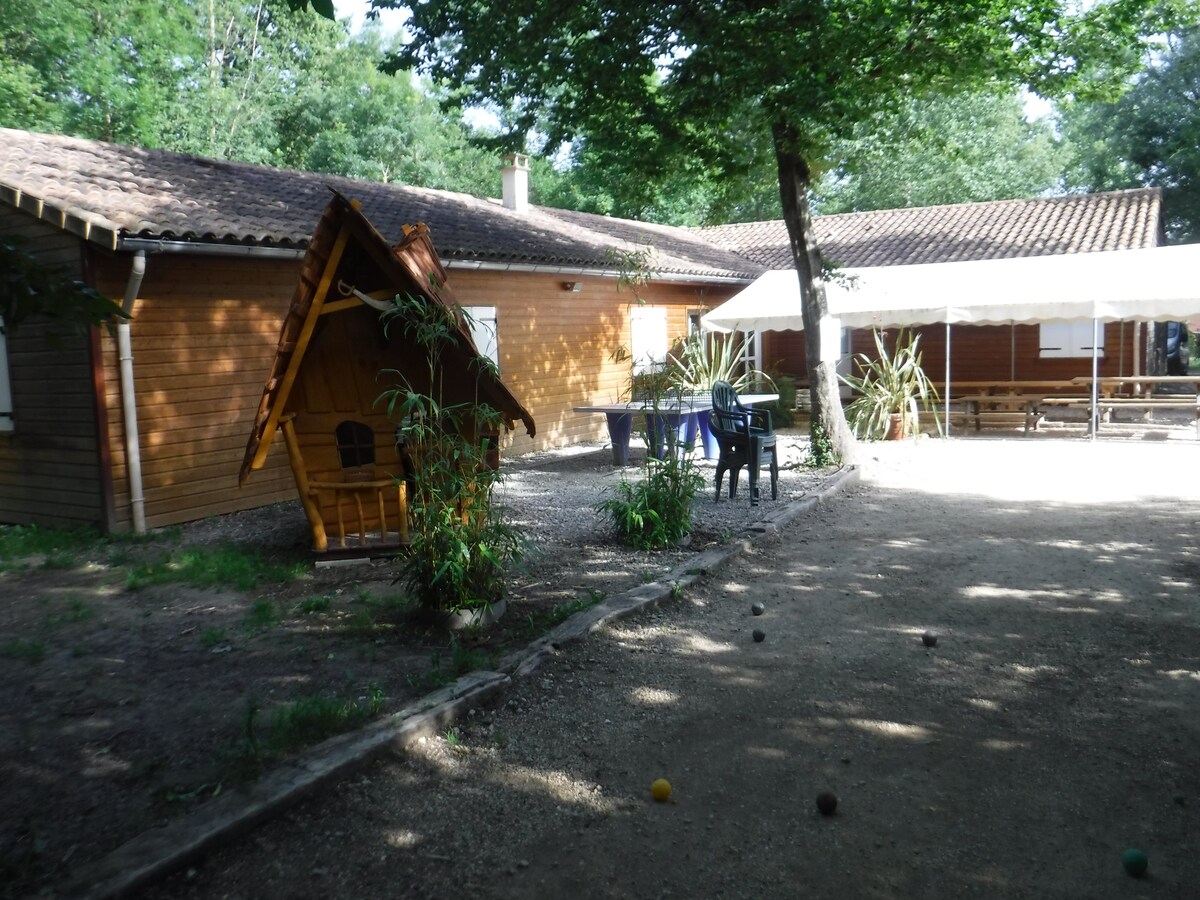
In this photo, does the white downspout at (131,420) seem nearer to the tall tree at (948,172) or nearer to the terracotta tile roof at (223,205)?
the terracotta tile roof at (223,205)

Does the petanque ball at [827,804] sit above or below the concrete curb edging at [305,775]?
below


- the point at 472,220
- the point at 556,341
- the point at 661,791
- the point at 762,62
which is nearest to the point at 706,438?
the point at 556,341

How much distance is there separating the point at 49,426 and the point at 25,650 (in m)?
4.47


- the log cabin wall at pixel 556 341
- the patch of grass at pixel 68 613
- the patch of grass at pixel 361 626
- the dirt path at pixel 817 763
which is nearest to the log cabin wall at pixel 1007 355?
the log cabin wall at pixel 556 341

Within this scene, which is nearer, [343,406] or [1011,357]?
[343,406]

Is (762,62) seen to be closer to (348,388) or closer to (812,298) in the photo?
(812,298)

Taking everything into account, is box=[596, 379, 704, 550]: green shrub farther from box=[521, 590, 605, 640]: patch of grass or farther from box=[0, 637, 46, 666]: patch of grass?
box=[0, 637, 46, 666]: patch of grass

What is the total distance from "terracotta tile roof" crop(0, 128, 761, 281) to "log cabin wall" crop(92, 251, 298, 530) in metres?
0.46

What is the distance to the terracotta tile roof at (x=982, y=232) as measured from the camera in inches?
793

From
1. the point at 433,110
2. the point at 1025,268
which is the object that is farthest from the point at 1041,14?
the point at 433,110

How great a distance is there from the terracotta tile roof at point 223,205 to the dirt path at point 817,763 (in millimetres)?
5643

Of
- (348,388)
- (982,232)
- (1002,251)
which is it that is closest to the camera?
(348,388)

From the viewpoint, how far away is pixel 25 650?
539 centimetres

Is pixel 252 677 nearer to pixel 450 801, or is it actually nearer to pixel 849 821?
pixel 450 801
